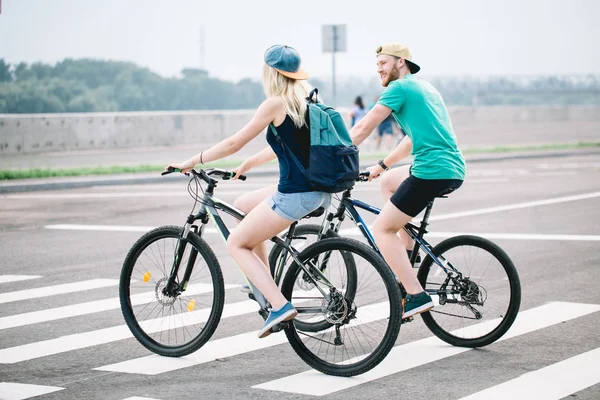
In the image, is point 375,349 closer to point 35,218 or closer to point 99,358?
point 99,358

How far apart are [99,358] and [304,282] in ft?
4.70

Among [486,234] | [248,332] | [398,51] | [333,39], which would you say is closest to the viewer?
[398,51]

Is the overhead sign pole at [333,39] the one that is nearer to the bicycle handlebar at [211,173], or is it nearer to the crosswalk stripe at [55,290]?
the crosswalk stripe at [55,290]

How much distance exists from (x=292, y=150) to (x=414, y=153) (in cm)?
90

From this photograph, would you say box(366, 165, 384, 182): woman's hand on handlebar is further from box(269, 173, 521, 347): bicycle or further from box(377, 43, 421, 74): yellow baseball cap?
box(377, 43, 421, 74): yellow baseball cap

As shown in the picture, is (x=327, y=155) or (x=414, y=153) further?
(x=414, y=153)

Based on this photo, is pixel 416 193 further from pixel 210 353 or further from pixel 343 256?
pixel 210 353

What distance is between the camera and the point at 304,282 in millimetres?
6059

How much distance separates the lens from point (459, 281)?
6.53 meters

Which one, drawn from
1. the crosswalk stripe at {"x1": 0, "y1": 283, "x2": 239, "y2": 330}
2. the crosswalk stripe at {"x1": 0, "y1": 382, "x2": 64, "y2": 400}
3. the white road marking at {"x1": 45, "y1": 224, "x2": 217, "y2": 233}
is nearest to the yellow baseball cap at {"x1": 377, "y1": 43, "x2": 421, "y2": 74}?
the crosswalk stripe at {"x1": 0, "y1": 382, "x2": 64, "y2": 400}

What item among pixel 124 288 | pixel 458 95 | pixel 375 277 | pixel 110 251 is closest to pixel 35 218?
pixel 110 251

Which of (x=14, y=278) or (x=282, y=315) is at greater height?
(x=282, y=315)

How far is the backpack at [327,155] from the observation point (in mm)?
5816

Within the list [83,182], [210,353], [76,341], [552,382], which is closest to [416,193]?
[552,382]
